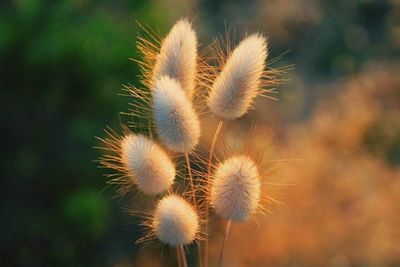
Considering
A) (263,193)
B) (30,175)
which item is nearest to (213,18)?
(30,175)

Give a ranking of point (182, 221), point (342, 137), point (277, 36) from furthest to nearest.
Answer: point (277, 36) → point (342, 137) → point (182, 221)

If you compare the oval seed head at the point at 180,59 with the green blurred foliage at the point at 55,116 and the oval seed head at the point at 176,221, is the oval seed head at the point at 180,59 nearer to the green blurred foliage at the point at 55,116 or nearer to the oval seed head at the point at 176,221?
the oval seed head at the point at 176,221

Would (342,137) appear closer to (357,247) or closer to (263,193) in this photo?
(357,247)

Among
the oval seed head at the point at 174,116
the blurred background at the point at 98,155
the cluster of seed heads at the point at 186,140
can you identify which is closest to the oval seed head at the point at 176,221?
the cluster of seed heads at the point at 186,140

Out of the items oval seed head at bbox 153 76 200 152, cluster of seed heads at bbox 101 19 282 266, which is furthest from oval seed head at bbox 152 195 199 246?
oval seed head at bbox 153 76 200 152

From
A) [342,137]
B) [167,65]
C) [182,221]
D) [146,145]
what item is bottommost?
[182,221]

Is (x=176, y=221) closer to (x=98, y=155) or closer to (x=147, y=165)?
(x=147, y=165)

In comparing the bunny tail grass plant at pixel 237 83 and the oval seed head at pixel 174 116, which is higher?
the bunny tail grass plant at pixel 237 83

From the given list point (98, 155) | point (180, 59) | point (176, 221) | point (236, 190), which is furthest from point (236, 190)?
point (98, 155)
